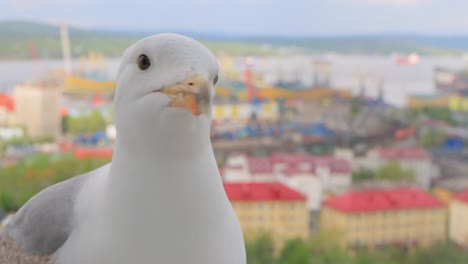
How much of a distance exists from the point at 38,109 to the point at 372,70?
257cm

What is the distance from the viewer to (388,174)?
12.2ft

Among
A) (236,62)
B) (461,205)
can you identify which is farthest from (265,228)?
(236,62)

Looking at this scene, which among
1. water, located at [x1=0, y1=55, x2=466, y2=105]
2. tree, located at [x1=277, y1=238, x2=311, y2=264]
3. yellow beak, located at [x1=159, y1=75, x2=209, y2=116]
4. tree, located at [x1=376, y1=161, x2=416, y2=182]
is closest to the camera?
yellow beak, located at [x1=159, y1=75, x2=209, y2=116]

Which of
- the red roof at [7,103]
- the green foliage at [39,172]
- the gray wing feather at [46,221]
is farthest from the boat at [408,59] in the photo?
the gray wing feather at [46,221]

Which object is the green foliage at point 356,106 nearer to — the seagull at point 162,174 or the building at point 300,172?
the building at point 300,172

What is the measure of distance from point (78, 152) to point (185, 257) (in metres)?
3.45

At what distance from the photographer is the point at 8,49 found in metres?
3.95

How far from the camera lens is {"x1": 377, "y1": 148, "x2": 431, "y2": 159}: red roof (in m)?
3.87

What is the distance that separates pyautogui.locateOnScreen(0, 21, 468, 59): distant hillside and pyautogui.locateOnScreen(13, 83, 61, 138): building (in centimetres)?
28

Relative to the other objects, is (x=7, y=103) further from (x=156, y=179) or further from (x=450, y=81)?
(x=156, y=179)

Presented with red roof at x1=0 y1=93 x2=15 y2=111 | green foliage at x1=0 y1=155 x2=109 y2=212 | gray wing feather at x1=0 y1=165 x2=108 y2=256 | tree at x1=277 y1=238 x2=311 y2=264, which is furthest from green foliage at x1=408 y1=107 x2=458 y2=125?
gray wing feather at x1=0 y1=165 x2=108 y2=256

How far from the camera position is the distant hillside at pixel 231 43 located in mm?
3730

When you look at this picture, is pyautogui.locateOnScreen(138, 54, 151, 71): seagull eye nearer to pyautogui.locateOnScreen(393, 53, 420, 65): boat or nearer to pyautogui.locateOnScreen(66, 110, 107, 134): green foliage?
pyautogui.locateOnScreen(66, 110, 107, 134): green foliage

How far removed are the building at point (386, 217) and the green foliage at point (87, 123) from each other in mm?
1589
